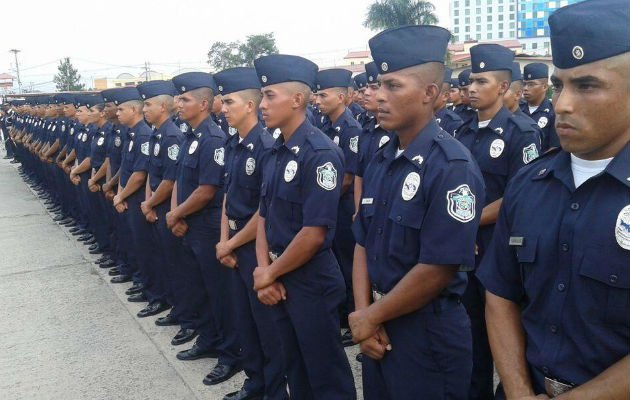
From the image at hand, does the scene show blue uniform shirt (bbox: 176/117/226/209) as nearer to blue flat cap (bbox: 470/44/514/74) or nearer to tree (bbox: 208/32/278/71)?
blue flat cap (bbox: 470/44/514/74)

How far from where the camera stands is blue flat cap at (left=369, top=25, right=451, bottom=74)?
2.19 meters

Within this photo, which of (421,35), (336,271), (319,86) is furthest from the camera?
(319,86)

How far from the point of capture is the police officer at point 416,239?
2.00m

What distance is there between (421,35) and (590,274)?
4.04 feet

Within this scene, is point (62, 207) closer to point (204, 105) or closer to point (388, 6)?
point (204, 105)

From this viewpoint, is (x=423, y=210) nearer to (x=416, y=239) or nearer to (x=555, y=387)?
(x=416, y=239)

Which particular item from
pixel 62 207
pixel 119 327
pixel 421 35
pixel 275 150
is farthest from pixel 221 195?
pixel 62 207

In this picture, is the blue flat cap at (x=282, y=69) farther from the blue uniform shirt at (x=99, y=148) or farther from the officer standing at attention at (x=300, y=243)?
the blue uniform shirt at (x=99, y=148)

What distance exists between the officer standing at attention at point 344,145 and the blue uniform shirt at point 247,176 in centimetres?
125

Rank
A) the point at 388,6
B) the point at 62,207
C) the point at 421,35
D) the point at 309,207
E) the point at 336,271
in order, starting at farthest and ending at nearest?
the point at 388,6
the point at 62,207
the point at 336,271
the point at 309,207
the point at 421,35

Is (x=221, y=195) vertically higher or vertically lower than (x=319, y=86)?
lower

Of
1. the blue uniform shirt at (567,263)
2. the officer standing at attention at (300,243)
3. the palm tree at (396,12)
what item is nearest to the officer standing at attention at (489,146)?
the officer standing at attention at (300,243)

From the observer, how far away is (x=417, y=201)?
6.76 feet

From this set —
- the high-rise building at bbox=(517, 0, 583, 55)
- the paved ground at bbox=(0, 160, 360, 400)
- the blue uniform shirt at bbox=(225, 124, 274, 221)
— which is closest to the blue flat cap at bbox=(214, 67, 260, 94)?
the blue uniform shirt at bbox=(225, 124, 274, 221)
